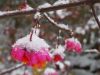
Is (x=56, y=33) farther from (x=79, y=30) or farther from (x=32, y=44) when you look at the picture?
(x=32, y=44)

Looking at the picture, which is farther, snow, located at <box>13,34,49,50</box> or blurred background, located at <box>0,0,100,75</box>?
blurred background, located at <box>0,0,100,75</box>

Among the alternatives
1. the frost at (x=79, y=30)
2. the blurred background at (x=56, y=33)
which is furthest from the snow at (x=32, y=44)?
the frost at (x=79, y=30)

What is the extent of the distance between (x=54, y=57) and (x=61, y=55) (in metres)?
0.05

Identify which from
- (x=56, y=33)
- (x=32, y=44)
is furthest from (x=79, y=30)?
(x=32, y=44)

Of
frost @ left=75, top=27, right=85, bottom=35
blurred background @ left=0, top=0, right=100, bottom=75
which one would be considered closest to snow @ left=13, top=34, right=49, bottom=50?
blurred background @ left=0, top=0, right=100, bottom=75

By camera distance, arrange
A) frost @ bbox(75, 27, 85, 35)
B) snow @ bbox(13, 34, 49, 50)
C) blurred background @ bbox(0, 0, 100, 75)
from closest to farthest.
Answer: snow @ bbox(13, 34, 49, 50)
blurred background @ bbox(0, 0, 100, 75)
frost @ bbox(75, 27, 85, 35)

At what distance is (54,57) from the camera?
2324 millimetres

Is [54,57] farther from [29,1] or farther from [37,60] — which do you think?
[37,60]

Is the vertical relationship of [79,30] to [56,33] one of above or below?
below

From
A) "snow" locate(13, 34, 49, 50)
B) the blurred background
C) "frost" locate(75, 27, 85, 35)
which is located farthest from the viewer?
"frost" locate(75, 27, 85, 35)

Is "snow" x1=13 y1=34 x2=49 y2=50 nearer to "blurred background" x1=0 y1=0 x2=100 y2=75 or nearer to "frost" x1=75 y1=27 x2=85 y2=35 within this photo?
"blurred background" x1=0 y1=0 x2=100 y2=75

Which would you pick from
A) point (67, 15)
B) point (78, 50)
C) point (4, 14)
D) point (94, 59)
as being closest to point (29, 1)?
point (78, 50)

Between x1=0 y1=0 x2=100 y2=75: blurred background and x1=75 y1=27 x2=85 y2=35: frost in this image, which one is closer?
x1=0 y1=0 x2=100 y2=75: blurred background

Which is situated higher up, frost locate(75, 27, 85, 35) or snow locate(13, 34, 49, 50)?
snow locate(13, 34, 49, 50)
